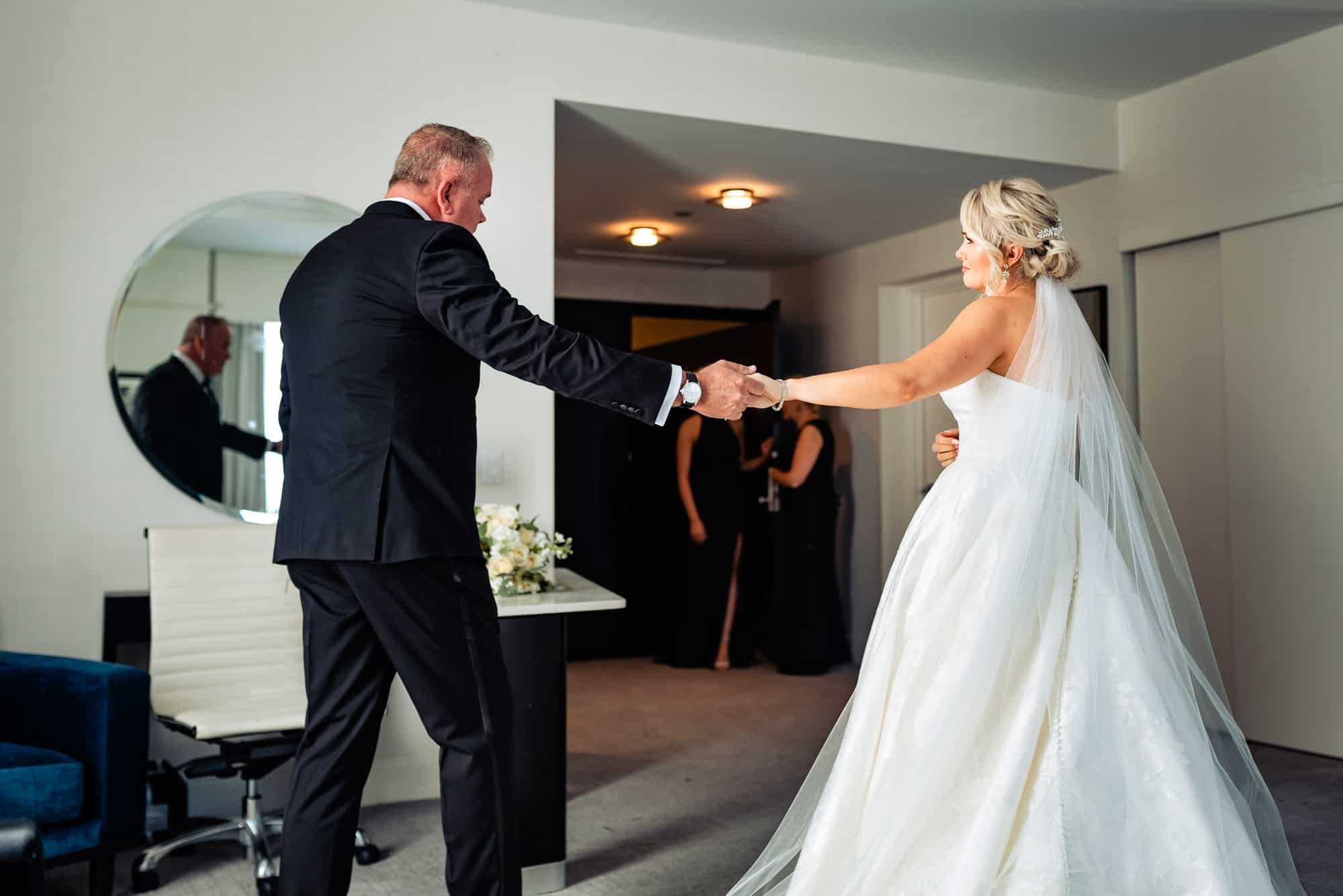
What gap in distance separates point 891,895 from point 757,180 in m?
3.92

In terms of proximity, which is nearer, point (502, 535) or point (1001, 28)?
point (502, 535)

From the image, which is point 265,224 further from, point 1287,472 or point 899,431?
point 899,431

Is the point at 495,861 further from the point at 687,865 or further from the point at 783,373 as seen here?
the point at 783,373

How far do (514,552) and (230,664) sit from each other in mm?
1013

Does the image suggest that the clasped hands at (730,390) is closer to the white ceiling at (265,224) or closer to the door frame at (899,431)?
the white ceiling at (265,224)

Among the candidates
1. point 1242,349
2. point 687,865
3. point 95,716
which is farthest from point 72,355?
point 1242,349

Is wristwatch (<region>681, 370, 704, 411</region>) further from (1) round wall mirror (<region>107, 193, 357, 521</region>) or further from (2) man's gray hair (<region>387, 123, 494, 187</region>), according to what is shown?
(1) round wall mirror (<region>107, 193, 357, 521</region>)

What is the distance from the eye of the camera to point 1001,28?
13.7 ft

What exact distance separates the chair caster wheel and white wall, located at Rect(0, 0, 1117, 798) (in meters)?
0.78

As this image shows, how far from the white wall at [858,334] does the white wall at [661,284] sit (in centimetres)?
23

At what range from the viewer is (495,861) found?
2.21 metres

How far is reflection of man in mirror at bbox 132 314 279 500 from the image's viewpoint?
3.52m

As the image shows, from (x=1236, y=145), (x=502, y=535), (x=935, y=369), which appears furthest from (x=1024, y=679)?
(x=1236, y=145)

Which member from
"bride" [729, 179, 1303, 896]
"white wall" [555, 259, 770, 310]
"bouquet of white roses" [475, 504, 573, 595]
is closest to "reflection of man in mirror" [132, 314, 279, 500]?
"bouquet of white roses" [475, 504, 573, 595]
